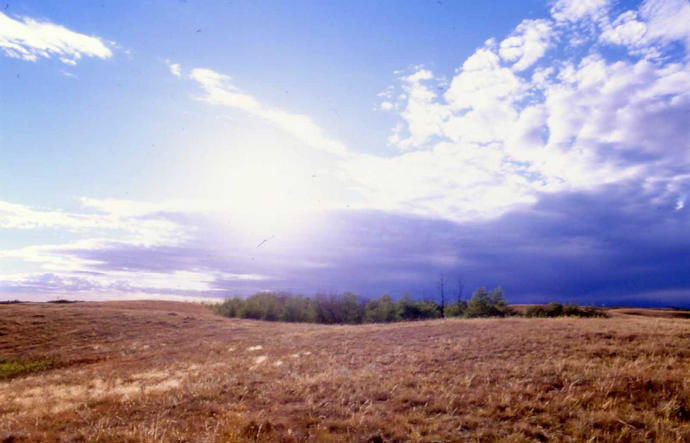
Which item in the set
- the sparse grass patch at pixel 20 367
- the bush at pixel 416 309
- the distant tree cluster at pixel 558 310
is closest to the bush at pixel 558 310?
the distant tree cluster at pixel 558 310

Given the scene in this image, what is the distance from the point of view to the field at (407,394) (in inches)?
291

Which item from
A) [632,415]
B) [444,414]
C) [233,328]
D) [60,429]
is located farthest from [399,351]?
[233,328]

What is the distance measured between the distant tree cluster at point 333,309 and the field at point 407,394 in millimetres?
53425

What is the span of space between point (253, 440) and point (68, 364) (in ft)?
79.8

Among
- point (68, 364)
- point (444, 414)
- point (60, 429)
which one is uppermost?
point (444, 414)

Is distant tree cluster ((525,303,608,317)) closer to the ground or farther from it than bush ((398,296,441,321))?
farther from it

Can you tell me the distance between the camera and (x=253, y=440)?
7098 millimetres

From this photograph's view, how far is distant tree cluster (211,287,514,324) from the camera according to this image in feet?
241

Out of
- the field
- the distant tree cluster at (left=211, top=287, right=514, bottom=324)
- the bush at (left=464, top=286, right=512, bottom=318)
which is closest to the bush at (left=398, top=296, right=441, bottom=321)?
the distant tree cluster at (left=211, top=287, right=514, bottom=324)

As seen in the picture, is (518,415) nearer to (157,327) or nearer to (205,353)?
(205,353)

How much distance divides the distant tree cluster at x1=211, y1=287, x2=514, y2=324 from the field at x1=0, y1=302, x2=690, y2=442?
53.4 metres

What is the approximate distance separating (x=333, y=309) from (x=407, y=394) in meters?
71.1

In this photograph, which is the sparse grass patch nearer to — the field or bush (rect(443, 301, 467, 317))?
the field

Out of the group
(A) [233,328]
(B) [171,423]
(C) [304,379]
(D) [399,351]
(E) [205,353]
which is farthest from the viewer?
(A) [233,328]
